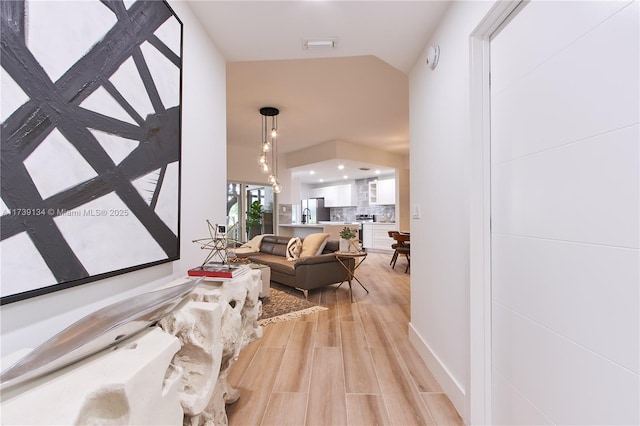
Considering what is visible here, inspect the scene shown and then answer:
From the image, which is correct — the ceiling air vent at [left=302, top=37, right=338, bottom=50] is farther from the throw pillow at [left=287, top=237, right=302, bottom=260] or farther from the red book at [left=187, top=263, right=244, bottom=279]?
the throw pillow at [left=287, top=237, right=302, bottom=260]

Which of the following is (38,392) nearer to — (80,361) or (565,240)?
(80,361)

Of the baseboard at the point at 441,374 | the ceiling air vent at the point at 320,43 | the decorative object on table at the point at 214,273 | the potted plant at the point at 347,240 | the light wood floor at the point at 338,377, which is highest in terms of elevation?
the ceiling air vent at the point at 320,43

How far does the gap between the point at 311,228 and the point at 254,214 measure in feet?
5.05

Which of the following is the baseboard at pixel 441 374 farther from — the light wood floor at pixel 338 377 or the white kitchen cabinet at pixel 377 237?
the white kitchen cabinet at pixel 377 237

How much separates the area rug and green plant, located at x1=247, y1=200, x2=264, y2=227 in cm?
295

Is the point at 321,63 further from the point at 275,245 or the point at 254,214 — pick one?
the point at 254,214

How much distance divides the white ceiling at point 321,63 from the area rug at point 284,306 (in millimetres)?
2617

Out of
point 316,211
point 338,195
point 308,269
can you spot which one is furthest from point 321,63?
point 316,211

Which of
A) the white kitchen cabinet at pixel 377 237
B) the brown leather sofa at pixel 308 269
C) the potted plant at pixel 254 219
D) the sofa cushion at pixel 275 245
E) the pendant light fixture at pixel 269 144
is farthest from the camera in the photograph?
the white kitchen cabinet at pixel 377 237

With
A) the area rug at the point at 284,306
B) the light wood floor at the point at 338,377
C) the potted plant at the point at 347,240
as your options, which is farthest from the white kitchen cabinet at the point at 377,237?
the light wood floor at the point at 338,377

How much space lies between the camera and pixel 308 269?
3.60m

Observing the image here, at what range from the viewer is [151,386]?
67cm

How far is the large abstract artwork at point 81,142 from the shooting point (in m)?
0.72

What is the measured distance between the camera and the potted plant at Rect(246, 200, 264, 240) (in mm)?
6562
